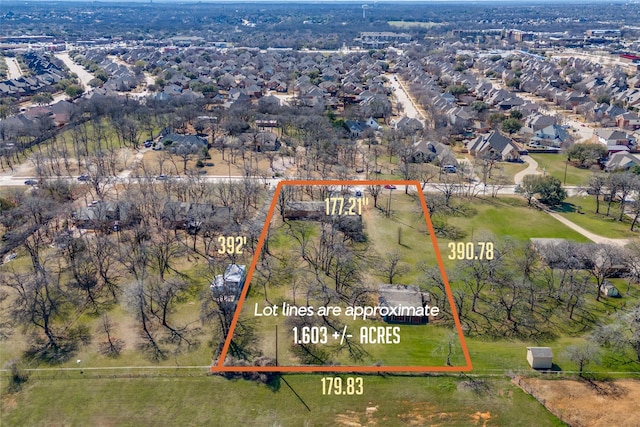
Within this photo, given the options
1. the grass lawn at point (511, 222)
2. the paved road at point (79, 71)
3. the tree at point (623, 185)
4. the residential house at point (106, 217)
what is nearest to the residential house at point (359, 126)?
the grass lawn at point (511, 222)

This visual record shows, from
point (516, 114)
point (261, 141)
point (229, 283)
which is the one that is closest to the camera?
point (229, 283)

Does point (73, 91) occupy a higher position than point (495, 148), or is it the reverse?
point (73, 91)

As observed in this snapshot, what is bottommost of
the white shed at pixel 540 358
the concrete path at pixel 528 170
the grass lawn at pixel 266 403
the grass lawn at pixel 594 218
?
the grass lawn at pixel 266 403

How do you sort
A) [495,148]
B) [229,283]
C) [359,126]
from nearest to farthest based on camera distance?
1. [229,283]
2. [495,148]
3. [359,126]

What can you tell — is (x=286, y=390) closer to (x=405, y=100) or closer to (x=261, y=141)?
(x=261, y=141)

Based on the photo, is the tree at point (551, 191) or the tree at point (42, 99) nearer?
the tree at point (551, 191)

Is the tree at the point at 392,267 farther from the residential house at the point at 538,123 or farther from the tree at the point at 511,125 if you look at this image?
the residential house at the point at 538,123

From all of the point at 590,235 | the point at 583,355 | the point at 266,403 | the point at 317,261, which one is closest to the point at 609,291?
the point at 583,355
